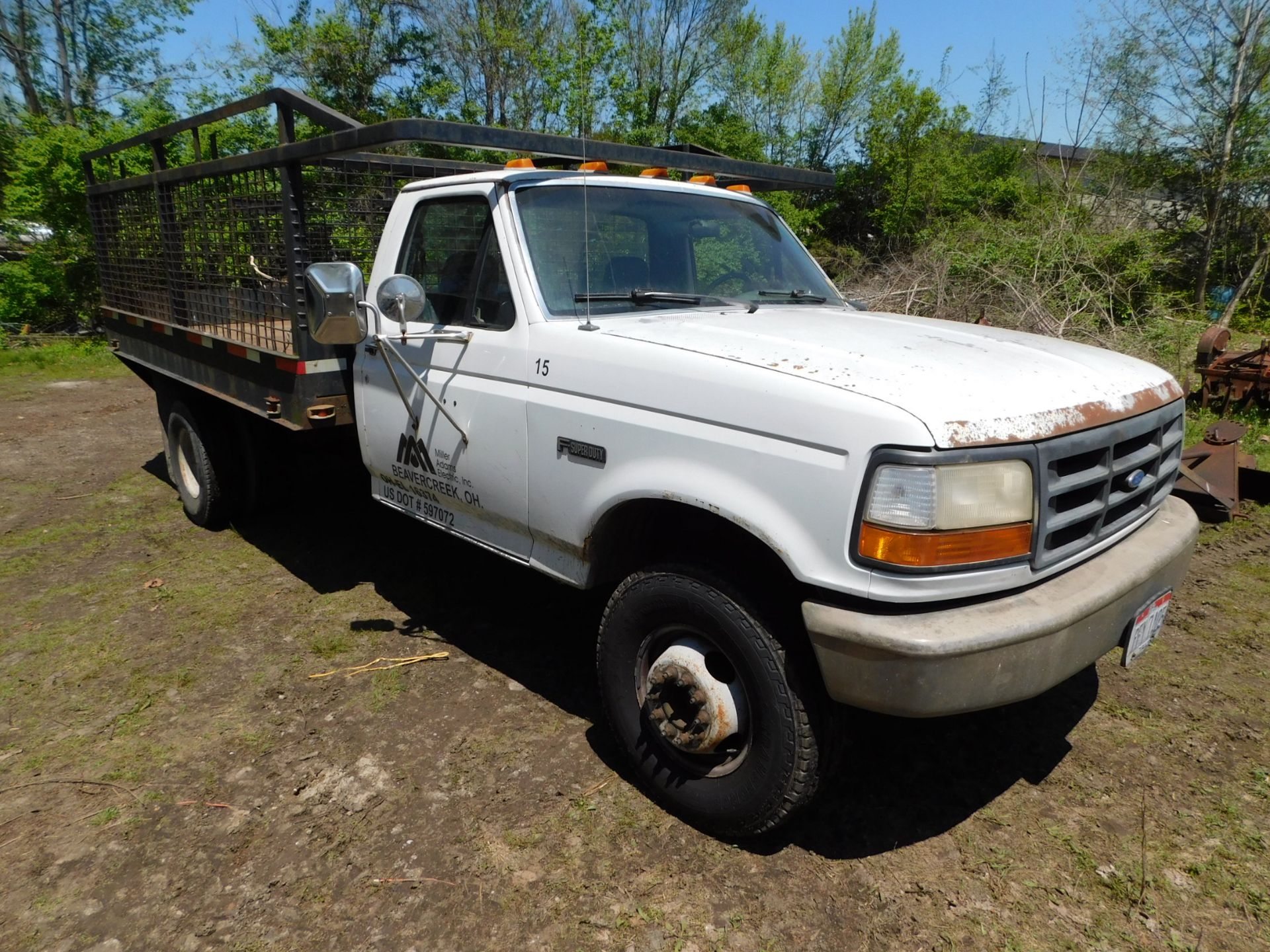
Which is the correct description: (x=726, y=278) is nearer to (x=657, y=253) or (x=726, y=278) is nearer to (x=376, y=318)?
(x=657, y=253)

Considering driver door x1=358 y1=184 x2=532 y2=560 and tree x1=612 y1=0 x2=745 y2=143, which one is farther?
tree x1=612 y1=0 x2=745 y2=143

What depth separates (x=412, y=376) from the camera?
346cm

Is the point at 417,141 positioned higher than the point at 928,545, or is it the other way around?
the point at 417,141

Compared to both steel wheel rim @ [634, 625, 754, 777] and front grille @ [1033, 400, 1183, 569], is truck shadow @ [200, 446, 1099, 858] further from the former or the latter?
front grille @ [1033, 400, 1183, 569]

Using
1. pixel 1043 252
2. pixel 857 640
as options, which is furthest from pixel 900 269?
pixel 857 640

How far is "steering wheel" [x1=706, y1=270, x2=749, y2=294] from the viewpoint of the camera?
3.58 metres

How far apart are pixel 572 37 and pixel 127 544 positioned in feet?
64.6

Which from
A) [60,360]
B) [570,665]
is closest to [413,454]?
[570,665]

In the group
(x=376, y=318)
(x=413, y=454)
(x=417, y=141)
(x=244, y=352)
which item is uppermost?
(x=417, y=141)

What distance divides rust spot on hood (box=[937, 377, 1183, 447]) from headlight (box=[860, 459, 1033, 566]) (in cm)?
7

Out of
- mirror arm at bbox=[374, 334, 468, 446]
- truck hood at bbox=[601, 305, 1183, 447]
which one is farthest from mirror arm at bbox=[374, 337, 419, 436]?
truck hood at bbox=[601, 305, 1183, 447]

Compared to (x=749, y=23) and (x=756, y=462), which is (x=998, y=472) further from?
(x=749, y=23)

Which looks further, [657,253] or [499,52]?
[499,52]

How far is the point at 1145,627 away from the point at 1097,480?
610mm
